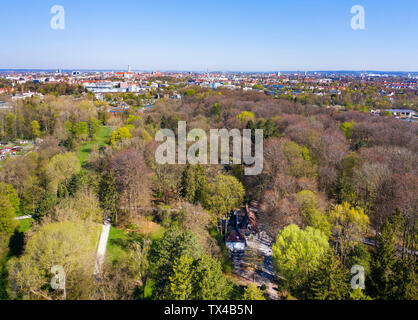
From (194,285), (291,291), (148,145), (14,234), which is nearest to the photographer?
(194,285)

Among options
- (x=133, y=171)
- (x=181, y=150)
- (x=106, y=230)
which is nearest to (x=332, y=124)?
(x=181, y=150)

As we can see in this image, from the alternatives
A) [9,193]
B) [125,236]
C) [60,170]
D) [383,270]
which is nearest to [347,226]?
[383,270]

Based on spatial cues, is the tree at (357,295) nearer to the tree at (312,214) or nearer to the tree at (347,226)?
the tree at (347,226)

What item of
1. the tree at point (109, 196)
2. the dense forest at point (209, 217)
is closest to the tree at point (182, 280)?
the dense forest at point (209, 217)

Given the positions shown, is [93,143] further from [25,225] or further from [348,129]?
[348,129]

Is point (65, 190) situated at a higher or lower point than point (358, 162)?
lower
